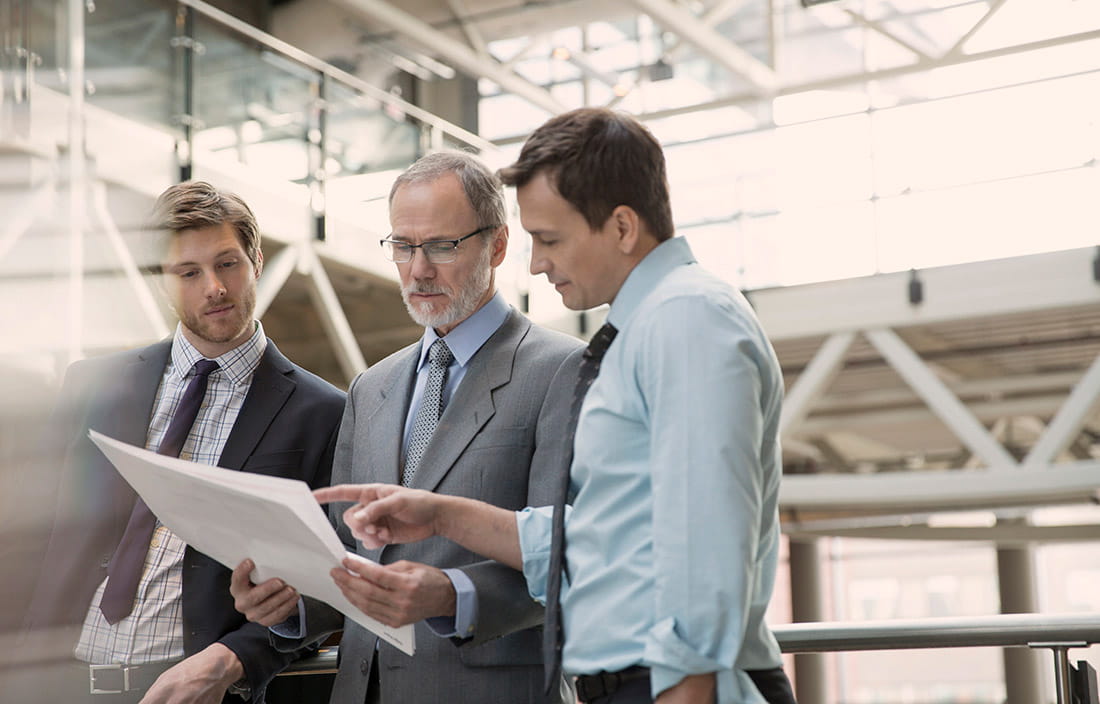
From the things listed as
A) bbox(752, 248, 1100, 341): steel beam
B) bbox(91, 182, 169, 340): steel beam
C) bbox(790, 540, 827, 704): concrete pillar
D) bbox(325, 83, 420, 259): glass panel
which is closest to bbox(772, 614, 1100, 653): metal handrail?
bbox(91, 182, 169, 340): steel beam

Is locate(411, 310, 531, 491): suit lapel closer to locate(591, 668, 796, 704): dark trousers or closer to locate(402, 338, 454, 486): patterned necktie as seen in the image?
locate(402, 338, 454, 486): patterned necktie

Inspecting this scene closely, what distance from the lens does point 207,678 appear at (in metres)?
2.41

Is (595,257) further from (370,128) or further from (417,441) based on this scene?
(370,128)

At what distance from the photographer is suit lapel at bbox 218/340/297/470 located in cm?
268

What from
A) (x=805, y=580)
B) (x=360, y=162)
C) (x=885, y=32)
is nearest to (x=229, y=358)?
(x=360, y=162)

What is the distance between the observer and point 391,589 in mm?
1995

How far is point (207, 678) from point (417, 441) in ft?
1.98

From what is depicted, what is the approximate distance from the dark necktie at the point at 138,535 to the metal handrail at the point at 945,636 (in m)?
0.45

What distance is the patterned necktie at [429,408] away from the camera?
2471mm

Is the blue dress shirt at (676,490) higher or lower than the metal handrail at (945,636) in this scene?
higher

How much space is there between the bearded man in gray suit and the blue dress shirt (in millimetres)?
384

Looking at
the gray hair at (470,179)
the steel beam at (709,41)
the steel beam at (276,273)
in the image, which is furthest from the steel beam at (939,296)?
the gray hair at (470,179)

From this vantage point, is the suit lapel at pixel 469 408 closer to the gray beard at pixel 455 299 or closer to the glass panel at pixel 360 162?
the gray beard at pixel 455 299

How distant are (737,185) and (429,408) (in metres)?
12.4
